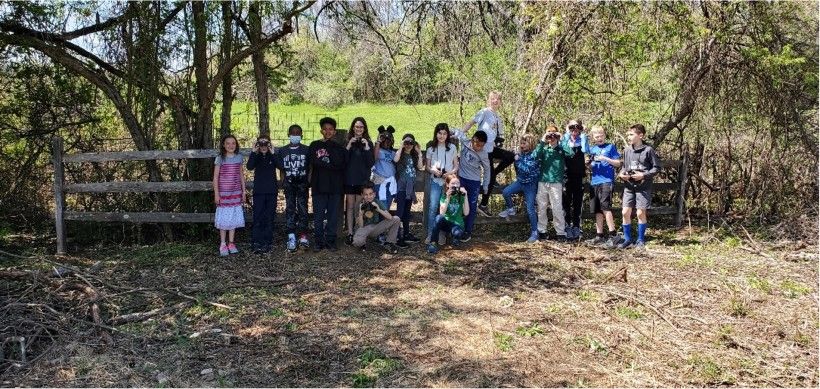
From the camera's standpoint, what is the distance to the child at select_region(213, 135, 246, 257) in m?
7.05

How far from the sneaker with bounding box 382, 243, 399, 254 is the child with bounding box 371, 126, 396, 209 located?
467mm

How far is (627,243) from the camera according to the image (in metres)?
7.63

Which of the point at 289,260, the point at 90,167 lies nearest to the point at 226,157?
the point at 289,260

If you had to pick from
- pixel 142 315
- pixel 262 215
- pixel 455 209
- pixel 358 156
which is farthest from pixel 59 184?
pixel 455 209

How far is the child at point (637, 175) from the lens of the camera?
24.4ft

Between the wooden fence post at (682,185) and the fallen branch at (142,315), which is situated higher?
the wooden fence post at (682,185)

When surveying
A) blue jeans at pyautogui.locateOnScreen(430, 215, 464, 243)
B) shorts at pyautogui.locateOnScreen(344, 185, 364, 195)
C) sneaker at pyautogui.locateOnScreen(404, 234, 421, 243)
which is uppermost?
shorts at pyautogui.locateOnScreen(344, 185, 364, 195)

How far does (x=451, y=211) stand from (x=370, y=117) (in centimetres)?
1402

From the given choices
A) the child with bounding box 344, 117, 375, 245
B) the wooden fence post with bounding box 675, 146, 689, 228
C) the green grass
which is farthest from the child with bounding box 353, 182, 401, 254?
the wooden fence post with bounding box 675, 146, 689, 228

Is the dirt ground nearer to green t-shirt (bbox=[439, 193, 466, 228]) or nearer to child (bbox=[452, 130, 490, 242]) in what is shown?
green t-shirt (bbox=[439, 193, 466, 228])

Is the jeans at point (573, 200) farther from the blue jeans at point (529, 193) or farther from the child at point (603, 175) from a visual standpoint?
the blue jeans at point (529, 193)

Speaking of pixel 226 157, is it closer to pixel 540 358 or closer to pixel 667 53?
pixel 540 358

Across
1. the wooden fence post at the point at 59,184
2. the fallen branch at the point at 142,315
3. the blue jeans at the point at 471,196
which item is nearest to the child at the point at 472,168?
the blue jeans at the point at 471,196

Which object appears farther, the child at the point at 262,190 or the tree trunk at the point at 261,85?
the tree trunk at the point at 261,85
